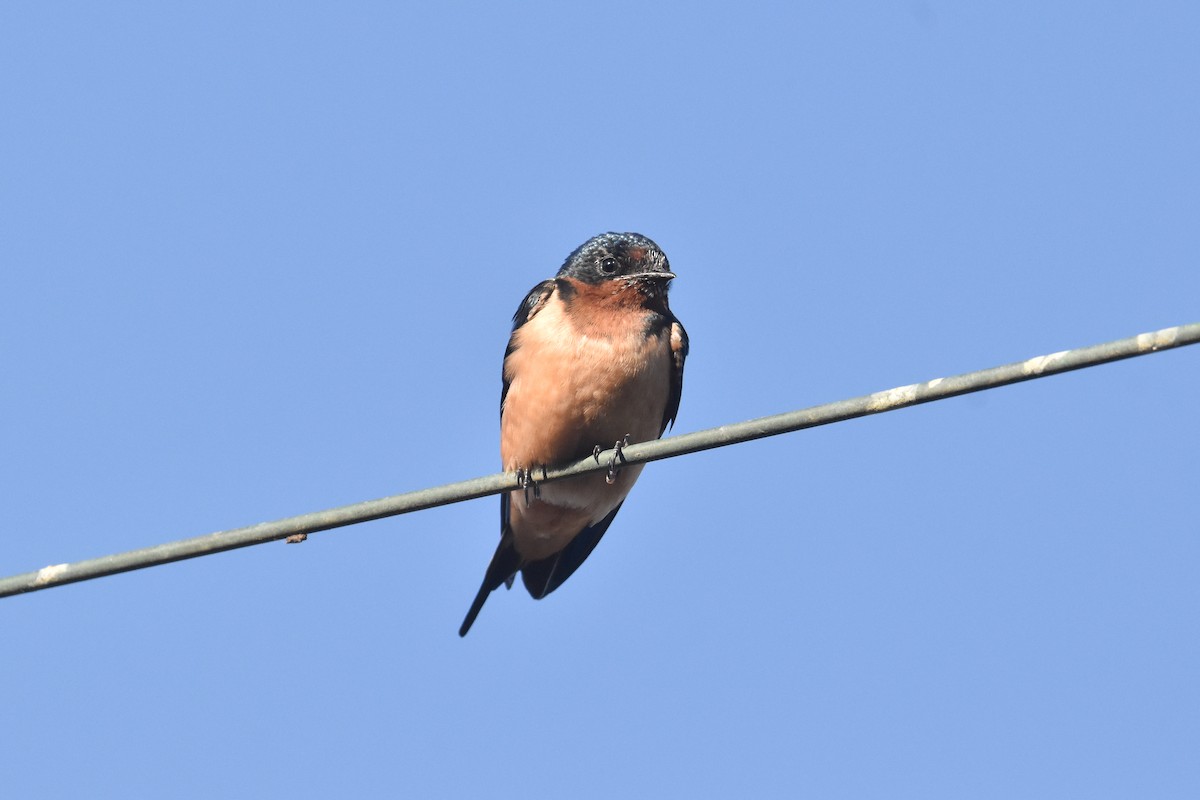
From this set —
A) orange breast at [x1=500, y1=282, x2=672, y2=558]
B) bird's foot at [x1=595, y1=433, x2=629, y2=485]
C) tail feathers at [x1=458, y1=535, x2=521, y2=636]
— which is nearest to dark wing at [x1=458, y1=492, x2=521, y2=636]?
tail feathers at [x1=458, y1=535, x2=521, y2=636]

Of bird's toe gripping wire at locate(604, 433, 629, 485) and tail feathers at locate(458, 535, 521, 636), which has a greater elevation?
bird's toe gripping wire at locate(604, 433, 629, 485)

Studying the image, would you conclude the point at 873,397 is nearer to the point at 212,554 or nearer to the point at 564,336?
the point at 212,554

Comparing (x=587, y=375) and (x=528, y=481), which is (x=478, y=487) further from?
(x=587, y=375)

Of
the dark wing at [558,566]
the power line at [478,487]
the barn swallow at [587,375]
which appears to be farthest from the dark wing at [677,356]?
the power line at [478,487]

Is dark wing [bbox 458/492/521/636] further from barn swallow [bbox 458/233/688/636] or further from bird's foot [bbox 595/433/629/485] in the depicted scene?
bird's foot [bbox 595/433/629/485]

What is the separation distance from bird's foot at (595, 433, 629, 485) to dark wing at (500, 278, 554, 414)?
2.84 ft

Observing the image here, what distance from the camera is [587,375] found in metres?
8.70

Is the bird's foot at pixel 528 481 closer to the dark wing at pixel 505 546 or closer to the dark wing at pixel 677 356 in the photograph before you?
the dark wing at pixel 505 546

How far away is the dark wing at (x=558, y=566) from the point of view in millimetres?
10523

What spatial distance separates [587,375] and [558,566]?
7.21 ft

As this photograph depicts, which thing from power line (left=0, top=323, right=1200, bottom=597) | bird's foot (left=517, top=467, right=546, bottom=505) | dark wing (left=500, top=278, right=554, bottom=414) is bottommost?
bird's foot (left=517, top=467, right=546, bottom=505)

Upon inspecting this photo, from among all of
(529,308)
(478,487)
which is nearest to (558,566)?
(529,308)

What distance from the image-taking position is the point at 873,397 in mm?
5621

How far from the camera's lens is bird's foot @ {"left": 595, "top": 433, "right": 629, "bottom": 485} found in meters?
6.67
